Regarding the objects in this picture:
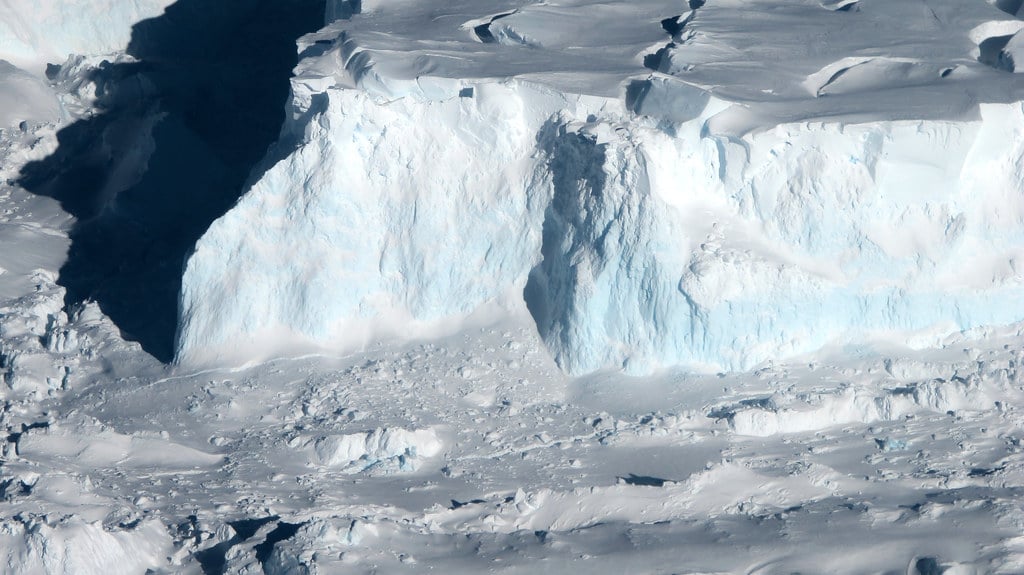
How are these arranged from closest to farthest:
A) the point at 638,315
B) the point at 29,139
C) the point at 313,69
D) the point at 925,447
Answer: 1. the point at 925,447
2. the point at 638,315
3. the point at 313,69
4. the point at 29,139

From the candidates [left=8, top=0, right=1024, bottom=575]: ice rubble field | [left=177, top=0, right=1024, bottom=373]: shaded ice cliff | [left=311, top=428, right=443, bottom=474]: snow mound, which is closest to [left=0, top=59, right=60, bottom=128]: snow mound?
[left=8, top=0, right=1024, bottom=575]: ice rubble field

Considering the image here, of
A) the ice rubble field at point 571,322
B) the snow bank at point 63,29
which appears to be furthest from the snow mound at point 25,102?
the ice rubble field at point 571,322

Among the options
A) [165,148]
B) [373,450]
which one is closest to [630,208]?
[373,450]

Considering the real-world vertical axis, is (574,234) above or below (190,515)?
above

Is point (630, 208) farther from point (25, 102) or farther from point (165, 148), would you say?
point (25, 102)

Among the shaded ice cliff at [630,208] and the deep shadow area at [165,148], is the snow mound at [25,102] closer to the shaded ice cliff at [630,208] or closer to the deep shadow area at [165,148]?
the deep shadow area at [165,148]

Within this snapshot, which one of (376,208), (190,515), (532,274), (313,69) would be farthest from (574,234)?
(190,515)

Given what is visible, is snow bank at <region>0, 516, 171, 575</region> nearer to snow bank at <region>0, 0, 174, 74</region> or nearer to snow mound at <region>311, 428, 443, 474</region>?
snow mound at <region>311, 428, 443, 474</region>

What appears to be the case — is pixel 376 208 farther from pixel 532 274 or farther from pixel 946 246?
pixel 946 246

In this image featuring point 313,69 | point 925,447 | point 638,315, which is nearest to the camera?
point 925,447
